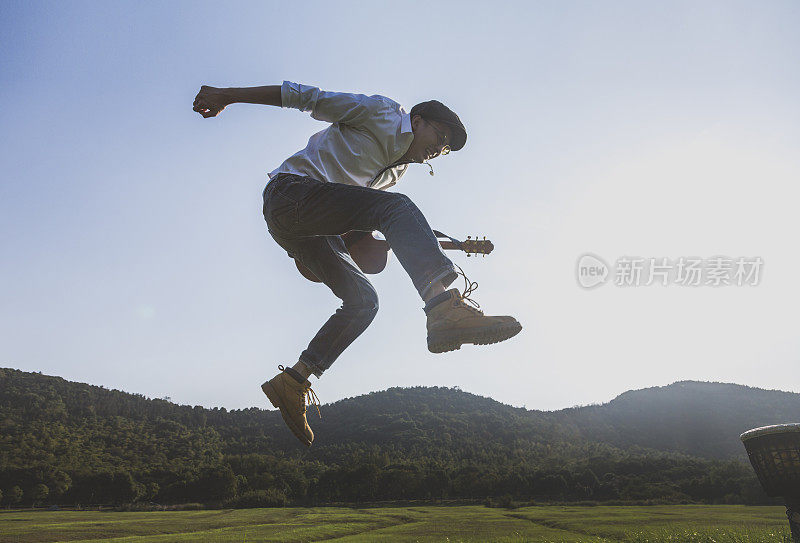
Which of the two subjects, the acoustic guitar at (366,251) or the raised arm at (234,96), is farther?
the acoustic guitar at (366,251)

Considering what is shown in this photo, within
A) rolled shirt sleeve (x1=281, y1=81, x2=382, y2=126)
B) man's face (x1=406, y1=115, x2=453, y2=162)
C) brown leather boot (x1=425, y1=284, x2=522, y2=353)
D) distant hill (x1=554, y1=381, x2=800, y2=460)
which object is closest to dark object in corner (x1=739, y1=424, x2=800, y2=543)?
brown leather boot (x1=425, y1=284, x2=522, y2=353)

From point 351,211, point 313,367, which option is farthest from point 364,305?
point 351,211

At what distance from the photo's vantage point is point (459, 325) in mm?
2619

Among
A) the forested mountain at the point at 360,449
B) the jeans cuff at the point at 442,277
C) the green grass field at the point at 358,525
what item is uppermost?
the jeans cuff at the point at 442,277

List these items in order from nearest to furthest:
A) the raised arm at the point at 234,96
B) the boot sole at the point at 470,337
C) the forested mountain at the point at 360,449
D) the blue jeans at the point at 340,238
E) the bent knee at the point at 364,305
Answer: the boot sole at the point at 470,337
the blue jeans at the point at 340,238
the raised arm at the point at 234,96
the bent knee at the point at 364,305
the forested mountain at the point at 360,449

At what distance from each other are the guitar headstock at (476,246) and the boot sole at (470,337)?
1633 mm

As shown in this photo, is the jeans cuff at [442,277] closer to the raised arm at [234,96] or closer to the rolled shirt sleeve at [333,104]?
the rolled shirt sleeve at [333,104]

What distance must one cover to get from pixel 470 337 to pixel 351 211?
3.36ft

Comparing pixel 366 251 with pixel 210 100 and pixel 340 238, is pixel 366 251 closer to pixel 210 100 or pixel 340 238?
pixel 340 238

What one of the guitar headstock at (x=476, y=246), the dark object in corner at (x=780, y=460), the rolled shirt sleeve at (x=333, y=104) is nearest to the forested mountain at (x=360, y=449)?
the dark object in corner at (x=780, y=460)

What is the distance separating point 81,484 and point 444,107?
103m

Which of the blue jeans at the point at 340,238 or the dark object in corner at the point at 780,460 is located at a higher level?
the blue jeans at the point at 340,238

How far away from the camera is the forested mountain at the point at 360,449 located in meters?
75.2

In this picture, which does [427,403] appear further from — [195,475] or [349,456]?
[195,475]
